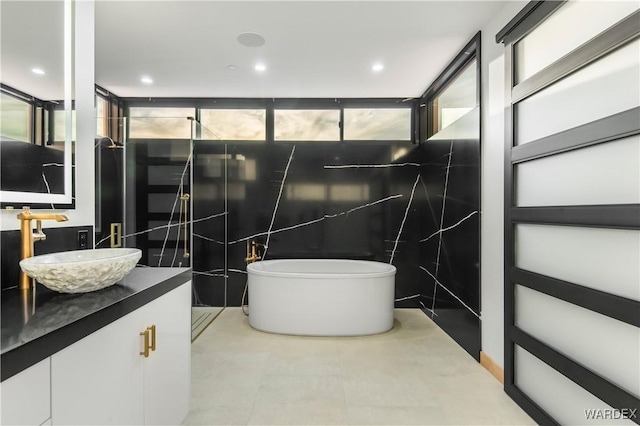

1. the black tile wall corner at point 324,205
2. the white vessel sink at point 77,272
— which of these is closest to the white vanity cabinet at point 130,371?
the white vessel sink at point 77,272

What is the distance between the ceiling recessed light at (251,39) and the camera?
2744mm

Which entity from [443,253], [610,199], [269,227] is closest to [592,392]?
[610,199]

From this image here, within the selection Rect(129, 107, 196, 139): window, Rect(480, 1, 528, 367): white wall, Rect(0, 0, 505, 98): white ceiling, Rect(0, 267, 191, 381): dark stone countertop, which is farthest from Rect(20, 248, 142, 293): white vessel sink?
Rect(129, 107, 196, 139): window

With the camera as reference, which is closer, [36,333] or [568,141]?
[36,333]

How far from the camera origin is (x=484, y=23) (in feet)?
8.54

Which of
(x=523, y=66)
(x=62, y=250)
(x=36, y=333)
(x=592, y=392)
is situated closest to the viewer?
(x=36, y=333)

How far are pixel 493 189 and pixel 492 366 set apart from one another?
130cm

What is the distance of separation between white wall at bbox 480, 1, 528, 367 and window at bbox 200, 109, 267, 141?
2677 millimetres

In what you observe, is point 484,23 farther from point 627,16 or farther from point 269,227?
point 269,227

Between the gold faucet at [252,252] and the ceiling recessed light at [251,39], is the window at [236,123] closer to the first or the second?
the gold faucet at [252,252]

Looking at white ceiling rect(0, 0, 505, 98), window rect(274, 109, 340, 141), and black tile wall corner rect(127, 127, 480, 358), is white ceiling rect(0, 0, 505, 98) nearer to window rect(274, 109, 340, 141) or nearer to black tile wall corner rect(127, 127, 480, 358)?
window rect(274, 109, 340, 141)

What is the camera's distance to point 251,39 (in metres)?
2.80

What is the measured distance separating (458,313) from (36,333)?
121 inches

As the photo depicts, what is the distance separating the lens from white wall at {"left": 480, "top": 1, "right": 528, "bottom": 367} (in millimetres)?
2408
